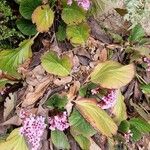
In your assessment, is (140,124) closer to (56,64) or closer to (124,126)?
(124,126)

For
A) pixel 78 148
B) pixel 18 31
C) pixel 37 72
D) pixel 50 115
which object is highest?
pixel 18 31

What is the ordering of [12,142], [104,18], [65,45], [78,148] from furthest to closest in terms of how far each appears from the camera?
[104,18], [65,45], [78,148], [12,142]

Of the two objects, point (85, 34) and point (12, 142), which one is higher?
point (85, 34)

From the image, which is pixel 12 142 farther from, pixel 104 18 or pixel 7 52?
pixel 104 18

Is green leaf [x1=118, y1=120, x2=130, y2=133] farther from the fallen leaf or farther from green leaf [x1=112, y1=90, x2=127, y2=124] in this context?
the fallen leaf

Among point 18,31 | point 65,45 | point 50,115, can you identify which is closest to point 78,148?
point 50,115

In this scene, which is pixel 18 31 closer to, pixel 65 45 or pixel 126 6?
pixel 65 45

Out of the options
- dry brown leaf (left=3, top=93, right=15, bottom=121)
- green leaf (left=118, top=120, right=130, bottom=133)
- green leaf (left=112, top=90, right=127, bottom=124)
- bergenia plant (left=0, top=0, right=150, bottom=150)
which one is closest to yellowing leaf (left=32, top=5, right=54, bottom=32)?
bergenia plant (left=0, top=0, right=150, bottom=150)

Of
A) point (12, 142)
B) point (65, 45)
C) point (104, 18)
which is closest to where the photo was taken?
point (12, 142)

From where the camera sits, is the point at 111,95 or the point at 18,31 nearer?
the point at 111,95
